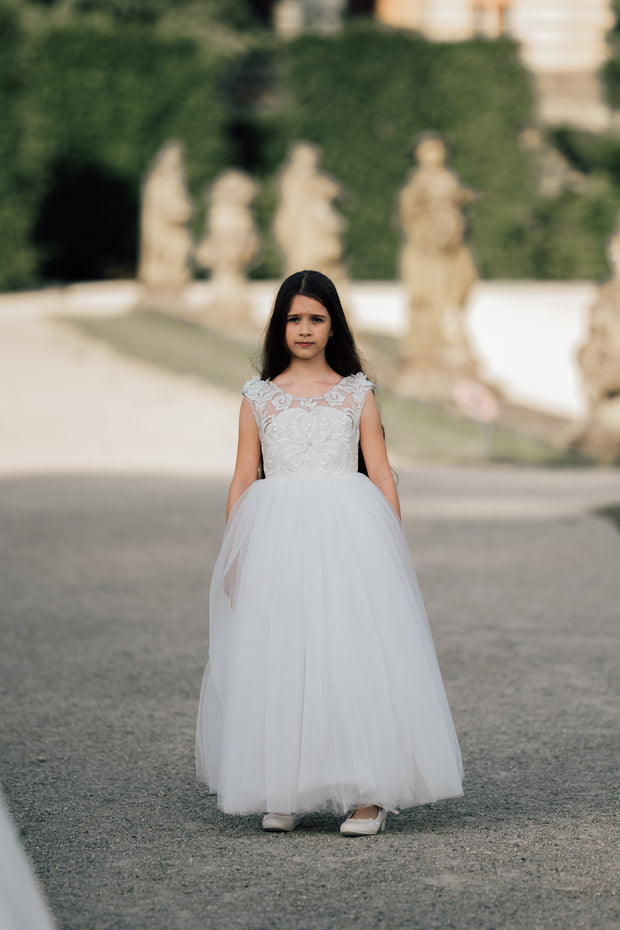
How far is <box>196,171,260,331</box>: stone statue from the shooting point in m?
19.6

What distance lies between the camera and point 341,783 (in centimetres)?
330

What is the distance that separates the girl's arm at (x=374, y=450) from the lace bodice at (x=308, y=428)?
0.07ft

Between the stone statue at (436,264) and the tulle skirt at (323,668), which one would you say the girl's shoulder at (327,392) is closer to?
the tulle skirt at (323,668)

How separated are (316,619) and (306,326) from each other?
2.40 feet

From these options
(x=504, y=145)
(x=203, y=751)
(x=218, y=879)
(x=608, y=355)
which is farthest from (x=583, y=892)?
Result: (x=504, y=145)

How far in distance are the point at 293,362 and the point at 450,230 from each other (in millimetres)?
13342

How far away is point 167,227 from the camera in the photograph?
21.0 meters

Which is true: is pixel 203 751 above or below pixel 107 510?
above

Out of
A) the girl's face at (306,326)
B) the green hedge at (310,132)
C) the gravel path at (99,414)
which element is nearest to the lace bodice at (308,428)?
the girl's face at (306,326)

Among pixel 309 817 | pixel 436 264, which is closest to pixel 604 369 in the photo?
pixel 436 264

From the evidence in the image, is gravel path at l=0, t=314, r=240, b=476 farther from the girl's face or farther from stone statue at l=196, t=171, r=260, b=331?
the girl's face

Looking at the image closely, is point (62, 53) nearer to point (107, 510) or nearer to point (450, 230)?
point (450, 230)

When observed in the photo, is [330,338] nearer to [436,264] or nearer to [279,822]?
[279,822]

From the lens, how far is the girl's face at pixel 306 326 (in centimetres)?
360
